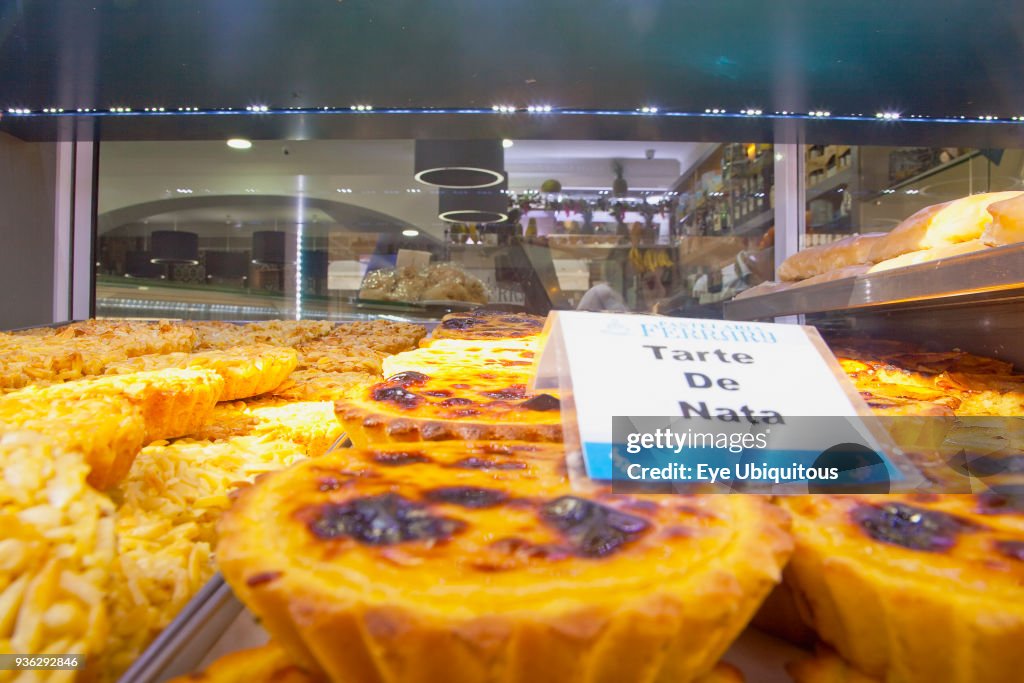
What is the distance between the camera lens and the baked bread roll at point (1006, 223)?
1.65 meters

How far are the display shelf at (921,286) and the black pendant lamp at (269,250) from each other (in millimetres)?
2852

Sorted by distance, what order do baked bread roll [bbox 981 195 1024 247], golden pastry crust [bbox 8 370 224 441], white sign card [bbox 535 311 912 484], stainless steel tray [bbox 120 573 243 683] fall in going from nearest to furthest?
1. stainless steel tray [bbox 120 573 243 683]
2. white sign card [bbox 535 311 912 484]
3. golden pastry crust [bbox 8 370 224 441]
4. baked bread roll [bbox 981 195 1024 247]

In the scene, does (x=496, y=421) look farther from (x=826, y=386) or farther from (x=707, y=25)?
(x=707, y=25)

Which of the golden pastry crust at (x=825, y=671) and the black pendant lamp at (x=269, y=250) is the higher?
the black pendant lamp at (x=269, y=250)

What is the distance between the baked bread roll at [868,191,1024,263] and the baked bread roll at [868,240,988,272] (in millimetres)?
49

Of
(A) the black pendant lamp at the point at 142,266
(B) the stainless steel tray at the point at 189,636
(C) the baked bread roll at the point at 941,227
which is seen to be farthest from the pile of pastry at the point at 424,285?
(B) the stainless steel tray at the point at 189,636

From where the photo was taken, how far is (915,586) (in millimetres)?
514

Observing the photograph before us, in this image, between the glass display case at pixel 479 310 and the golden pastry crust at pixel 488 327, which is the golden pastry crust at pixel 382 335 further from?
the golden pastry crust at pixel 488 327

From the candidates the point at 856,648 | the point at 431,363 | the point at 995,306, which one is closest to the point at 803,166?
the point at 995,306

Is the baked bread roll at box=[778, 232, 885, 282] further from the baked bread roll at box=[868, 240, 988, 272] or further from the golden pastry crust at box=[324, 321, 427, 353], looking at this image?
the golden pastry crust at box=[324, 321, 427, 353]

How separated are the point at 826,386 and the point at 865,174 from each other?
5577mm

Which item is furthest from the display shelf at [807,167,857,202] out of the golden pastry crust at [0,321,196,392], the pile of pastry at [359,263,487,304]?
the golden pastry crust at [0,321,196,392]

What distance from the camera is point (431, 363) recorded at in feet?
5.16

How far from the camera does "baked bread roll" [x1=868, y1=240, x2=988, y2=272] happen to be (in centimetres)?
196
